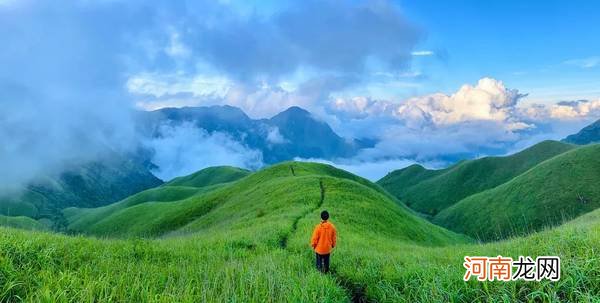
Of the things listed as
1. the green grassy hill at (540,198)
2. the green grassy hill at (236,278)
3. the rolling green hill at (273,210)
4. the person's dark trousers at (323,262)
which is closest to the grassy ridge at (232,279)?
the green grassy hill at (236,278)

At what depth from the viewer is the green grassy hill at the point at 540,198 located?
108 m

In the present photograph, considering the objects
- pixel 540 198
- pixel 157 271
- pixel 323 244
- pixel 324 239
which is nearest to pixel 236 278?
pixel 157 271

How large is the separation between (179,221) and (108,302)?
75.2m

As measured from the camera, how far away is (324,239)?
16.0 m

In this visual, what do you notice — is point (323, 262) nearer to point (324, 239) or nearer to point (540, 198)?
point (324, 239)

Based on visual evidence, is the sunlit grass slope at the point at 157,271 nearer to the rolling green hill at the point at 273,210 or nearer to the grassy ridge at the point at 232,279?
the grassy ridge at the point at 232,279

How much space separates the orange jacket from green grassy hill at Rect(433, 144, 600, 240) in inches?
3933

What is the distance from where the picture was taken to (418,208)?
199625mm

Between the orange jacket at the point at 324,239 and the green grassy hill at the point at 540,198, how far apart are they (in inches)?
3933

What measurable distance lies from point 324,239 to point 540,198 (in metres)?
119

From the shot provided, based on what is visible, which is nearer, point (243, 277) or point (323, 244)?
point (243, 277)

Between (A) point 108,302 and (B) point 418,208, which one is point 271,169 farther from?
(B) point 418,208

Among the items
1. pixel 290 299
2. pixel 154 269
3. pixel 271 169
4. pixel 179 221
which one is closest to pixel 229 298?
pixel 290 299

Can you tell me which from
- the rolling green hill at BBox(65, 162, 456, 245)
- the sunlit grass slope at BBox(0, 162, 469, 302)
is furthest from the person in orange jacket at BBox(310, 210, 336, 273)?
the rolling green hill at BBox(65, 162, 456, 245)
